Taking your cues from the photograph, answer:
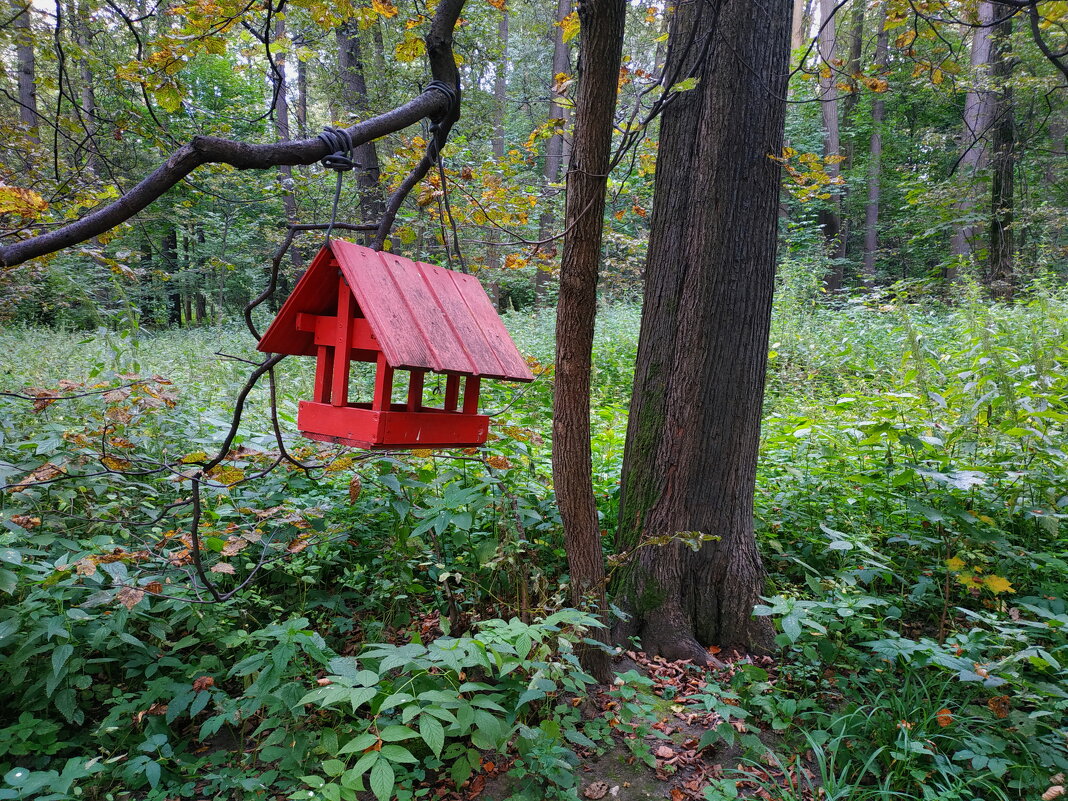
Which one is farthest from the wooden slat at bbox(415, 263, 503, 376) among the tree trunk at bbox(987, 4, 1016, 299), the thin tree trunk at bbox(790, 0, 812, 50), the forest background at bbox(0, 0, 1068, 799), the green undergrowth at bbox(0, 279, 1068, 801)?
the thin tree trunk at bbox(790, 0, 812, 50)

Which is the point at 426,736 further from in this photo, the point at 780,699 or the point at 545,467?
the point at 545,467

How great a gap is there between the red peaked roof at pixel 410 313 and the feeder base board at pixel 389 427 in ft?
0.78

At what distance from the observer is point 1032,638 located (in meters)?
2.79

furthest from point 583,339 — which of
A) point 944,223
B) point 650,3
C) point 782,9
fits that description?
point 944,223

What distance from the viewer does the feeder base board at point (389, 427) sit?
5.68ft

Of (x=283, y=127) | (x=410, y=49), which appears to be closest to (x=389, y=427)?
(x=410, y=49)

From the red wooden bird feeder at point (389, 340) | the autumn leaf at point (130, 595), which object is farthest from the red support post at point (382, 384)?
the autumn leaf at point (130, 595)

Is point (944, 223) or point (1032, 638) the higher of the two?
point (944, 223)

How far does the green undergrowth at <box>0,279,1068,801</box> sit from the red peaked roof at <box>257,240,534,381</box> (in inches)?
25.5

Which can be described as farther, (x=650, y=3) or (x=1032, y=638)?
(x=650, y=3)

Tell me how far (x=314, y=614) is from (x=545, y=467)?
1604 millimetres

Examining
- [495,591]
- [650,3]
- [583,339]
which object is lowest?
[495,591]

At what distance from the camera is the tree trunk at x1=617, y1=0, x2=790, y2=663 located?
3000 millimetres

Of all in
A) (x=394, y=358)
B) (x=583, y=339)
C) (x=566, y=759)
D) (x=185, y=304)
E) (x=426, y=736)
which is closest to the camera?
(x=394, y=358)
